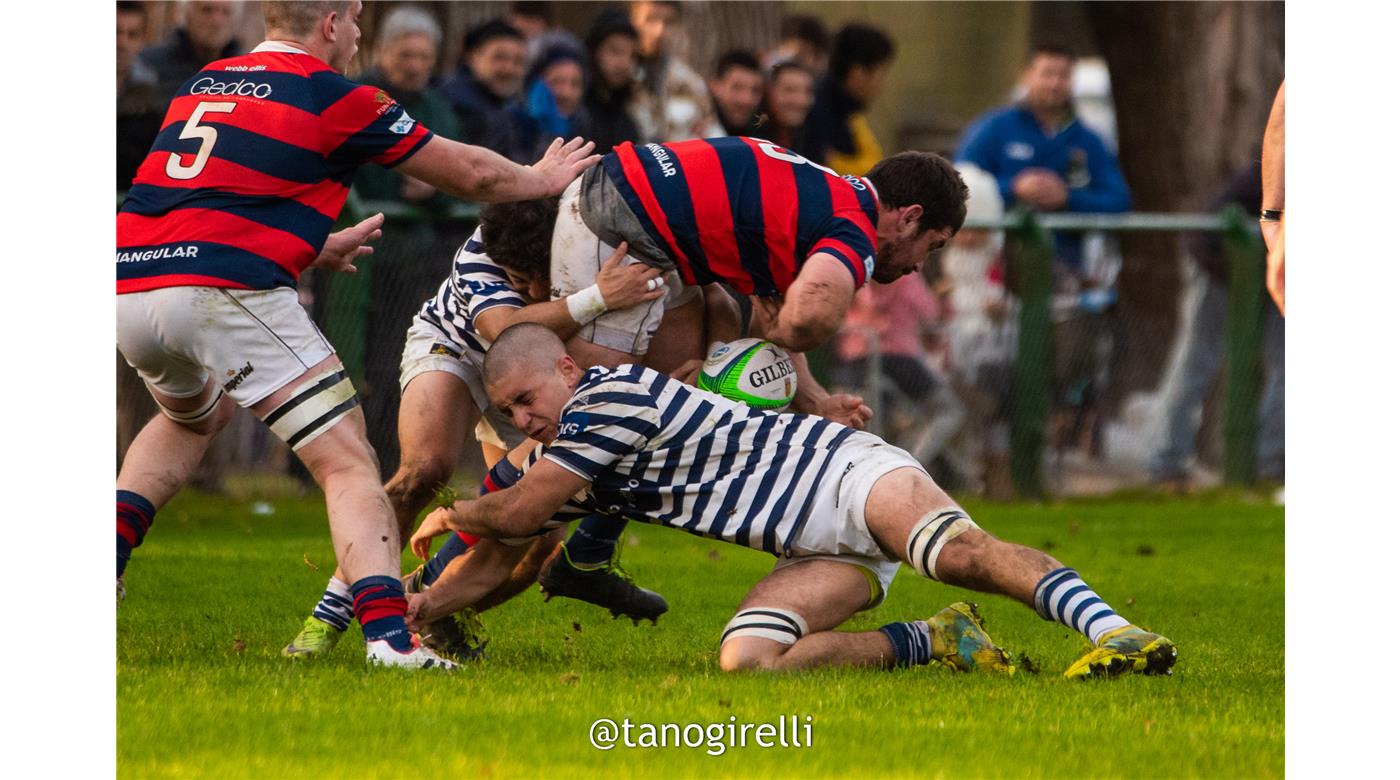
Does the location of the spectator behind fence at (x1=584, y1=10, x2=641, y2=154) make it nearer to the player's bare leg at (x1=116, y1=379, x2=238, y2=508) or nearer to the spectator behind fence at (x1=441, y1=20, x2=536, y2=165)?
the spectator behind fence at (x1=441, y1=20, x2=536, y2=165)

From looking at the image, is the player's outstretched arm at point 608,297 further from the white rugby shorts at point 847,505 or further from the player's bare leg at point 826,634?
the player's bare leg at point 826,634

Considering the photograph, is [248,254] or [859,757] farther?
[248,254]

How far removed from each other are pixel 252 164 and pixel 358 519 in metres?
1.11

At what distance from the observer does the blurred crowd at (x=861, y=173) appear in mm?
11117

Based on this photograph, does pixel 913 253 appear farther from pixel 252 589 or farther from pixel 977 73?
pixel 977 73

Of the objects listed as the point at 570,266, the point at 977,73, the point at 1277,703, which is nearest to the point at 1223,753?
the point at 1277,703

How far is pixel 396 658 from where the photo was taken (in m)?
5.77

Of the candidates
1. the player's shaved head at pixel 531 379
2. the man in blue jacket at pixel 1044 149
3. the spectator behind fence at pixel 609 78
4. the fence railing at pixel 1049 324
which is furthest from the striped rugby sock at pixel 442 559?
the man in blue jacket at pixel 1044 149

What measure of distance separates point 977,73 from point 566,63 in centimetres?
1731

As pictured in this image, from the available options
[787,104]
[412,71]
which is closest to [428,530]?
[412,71]

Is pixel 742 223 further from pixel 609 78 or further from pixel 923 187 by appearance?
pixel 609 78

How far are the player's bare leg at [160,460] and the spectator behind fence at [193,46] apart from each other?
15.1 feet

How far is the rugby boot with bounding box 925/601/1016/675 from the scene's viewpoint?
6.20 meters

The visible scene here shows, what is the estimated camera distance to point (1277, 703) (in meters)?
5.59
